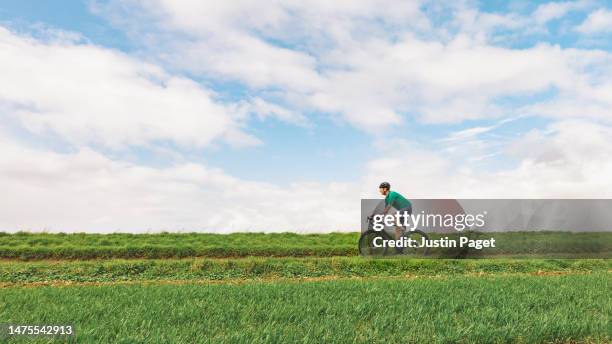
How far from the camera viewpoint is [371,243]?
2136cm

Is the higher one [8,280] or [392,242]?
[392,242]

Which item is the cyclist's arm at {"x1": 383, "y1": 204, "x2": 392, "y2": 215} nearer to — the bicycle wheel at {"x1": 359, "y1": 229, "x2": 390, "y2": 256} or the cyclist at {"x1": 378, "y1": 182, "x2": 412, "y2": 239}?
the cyclist at {"x1": 378, "y1": 182, "x2": 412, "y2": 239}

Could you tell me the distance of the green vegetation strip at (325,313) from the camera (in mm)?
7078

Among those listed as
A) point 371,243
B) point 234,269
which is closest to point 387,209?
point 371,243

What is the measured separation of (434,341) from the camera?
22.8 ft

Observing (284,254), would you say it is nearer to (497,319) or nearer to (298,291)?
(298,291)

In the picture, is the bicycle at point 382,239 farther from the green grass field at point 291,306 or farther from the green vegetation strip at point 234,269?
the green grass field at point 291,306

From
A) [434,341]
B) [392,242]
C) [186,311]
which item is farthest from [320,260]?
[434,341]

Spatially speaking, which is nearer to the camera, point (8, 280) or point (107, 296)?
point (107, 296)

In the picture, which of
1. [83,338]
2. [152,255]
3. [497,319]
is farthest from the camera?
[152,255]

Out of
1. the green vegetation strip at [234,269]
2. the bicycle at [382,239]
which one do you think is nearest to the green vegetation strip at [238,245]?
the bicycle at [382,239]

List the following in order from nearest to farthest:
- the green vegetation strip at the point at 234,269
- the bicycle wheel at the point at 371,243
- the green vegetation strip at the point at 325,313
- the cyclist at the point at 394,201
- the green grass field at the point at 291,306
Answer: the green vegetation strip at the point at 325,313
the green grass field at the point at 291,306
the green vegetation strip at the point at 234,269
the cyclist at the point at 394,201
the bicycle wheel at the point at 371,243

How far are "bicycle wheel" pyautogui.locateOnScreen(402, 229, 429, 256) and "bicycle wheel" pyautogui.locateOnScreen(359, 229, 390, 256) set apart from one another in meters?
0.89

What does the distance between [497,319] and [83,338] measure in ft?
21.6
